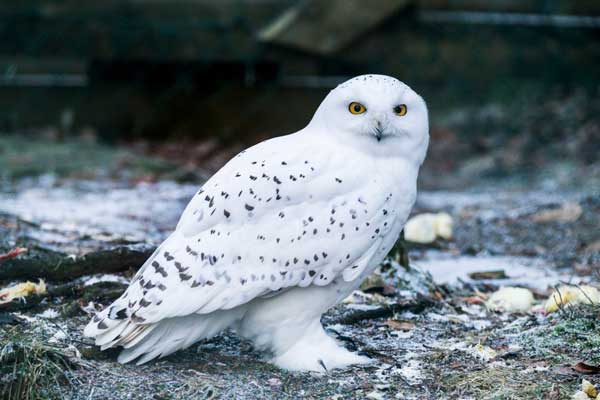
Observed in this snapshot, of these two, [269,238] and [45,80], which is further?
[45,80]

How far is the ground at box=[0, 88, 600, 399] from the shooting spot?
297cm

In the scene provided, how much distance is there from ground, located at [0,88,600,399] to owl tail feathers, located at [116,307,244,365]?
52 millimetres

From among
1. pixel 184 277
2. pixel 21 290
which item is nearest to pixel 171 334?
pixel 184 277

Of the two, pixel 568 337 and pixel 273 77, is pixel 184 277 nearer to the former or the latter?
pixel 568 337

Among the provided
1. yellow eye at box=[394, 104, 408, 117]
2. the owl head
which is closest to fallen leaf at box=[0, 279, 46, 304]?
the owl head

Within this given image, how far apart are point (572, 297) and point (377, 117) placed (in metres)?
1.21

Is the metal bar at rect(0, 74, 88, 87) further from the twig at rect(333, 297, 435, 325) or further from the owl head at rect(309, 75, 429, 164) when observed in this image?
the owl head at rect(309, 75, 429, 164)

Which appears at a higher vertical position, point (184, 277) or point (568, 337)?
point (184, 277)

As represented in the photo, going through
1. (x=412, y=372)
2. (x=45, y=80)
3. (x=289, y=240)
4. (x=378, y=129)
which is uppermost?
(x=378, y=129)

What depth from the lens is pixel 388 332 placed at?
3.60 m

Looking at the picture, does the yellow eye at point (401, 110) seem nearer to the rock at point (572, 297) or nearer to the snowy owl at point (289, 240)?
the snowy owl at point (289, 240)

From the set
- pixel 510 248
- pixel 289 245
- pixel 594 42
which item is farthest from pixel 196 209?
pixel 594 42

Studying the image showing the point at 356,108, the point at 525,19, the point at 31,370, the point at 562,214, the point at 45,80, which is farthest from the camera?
the point at 45,80

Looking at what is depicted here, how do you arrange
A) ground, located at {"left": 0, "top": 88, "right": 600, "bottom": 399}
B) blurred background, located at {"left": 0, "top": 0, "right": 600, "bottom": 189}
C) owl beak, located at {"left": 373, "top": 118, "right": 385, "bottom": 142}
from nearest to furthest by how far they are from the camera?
ground, located at {"left": 0, "top": 88, "right": 600, "bottom": 399}, owl beak, located at {"left": 373, "top": 118, "right": 385, "bottom": 142}, blurred background, located at {"left": 0, "top": 0, "right": 600, "bottom": 189}
